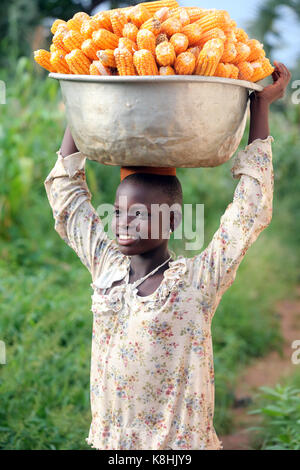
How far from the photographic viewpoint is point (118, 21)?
174 cm

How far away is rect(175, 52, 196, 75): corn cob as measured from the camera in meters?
1.66

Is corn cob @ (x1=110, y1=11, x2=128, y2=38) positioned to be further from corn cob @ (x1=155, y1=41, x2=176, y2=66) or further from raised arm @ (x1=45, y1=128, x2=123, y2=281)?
raised arm @ (x1=45, y1=128, x2=123, y2=281)

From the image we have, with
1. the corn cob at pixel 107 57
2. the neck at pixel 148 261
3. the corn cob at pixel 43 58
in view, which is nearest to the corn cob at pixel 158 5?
the corn cob at pixel 107 57

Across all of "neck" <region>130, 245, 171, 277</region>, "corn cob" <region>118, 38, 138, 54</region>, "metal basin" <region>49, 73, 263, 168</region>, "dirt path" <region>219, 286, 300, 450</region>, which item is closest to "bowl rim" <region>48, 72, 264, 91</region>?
"metal basin" <region>49, 73, 263, 168</region>

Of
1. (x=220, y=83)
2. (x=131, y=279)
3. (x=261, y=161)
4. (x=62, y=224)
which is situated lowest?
(x=131, y=279)

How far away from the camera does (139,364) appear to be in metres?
1.95

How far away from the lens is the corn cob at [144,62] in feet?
5.37

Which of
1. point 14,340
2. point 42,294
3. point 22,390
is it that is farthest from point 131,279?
point 42,294

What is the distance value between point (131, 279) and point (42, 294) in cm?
208

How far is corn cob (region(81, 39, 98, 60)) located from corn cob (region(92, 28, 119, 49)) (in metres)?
0.01

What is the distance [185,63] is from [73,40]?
36 centimetres

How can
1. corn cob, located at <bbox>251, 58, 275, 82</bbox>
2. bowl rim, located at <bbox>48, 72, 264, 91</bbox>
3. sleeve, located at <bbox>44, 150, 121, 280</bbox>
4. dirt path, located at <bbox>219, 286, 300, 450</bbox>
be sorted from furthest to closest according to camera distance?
dirt path, located at <bbox>219, 286, 300, 450</bbox> → sleeve, located at <bbox>44, 150, 121, 280</bbox> → corn cob, located at <bbox>251, 58, 275, 82</bbox> → bowl rim, located at <bbox>48, 72, 264, 91</bbox>

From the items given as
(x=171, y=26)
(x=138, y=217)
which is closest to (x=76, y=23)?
(x=171, y=26)

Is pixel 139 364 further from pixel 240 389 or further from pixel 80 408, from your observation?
pixel 240 389
